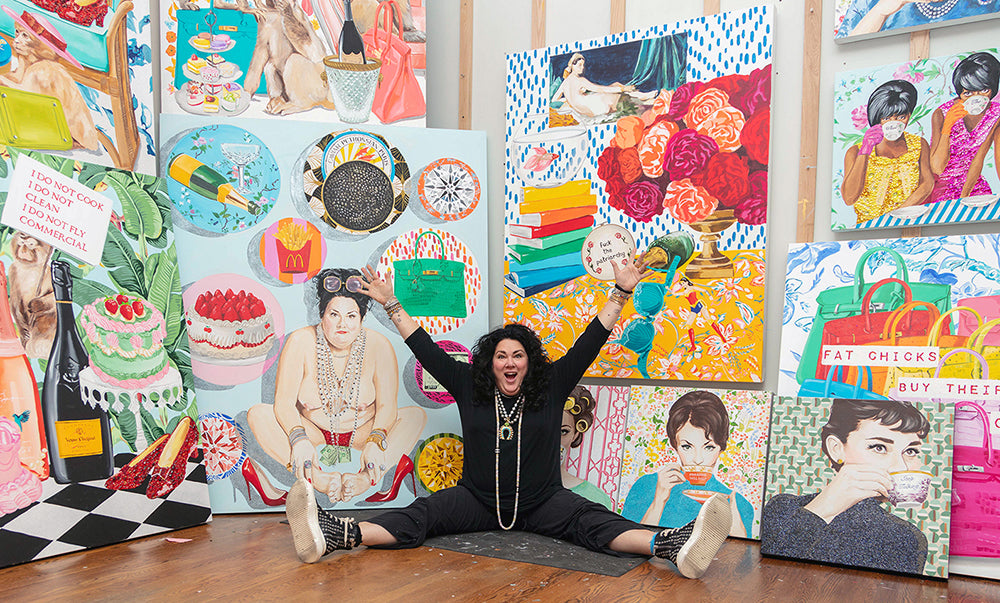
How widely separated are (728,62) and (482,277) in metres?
1.26

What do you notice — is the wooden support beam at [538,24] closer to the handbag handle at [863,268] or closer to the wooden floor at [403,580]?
the handbag handle at [863,268]

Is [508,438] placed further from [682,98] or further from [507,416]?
[682,98]

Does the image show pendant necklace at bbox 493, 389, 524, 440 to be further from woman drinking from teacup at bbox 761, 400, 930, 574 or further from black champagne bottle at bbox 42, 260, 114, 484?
black champagne bottle at bbox 42, 260, 114, 484

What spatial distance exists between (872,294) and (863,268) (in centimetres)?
9

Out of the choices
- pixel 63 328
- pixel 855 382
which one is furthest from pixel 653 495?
pixel 63 328

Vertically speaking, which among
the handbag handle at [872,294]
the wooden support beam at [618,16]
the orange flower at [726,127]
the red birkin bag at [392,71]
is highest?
the wooden support beam at [618,16]

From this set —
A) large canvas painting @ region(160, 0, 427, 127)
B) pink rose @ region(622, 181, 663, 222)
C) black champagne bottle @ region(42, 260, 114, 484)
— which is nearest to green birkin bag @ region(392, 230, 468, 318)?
large canvas painting @ region(160, 0, 427, 127)

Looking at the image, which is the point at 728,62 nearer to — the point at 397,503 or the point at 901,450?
the point at 901,450

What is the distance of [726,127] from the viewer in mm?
2844

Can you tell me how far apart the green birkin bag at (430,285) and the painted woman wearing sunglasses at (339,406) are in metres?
0.16

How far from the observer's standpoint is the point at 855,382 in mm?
2525

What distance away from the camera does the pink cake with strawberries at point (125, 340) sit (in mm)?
2566

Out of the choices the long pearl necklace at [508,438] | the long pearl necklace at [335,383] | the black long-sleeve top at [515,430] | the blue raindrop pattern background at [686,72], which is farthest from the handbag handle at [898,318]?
the long pearl necklace at [335,383]

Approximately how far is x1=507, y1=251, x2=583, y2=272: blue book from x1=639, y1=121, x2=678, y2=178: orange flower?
0.43m
